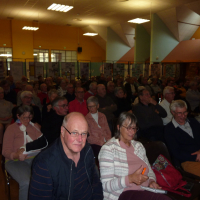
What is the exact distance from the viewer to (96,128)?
3346mm

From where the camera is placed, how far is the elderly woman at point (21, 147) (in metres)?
2.29

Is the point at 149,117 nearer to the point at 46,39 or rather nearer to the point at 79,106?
the point at 79,106

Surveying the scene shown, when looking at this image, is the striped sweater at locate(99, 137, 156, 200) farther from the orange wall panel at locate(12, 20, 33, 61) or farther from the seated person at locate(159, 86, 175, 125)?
the orange wall panel at locate(12, 20, 33, 61)

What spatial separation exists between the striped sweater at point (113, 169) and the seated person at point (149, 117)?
5.74ft

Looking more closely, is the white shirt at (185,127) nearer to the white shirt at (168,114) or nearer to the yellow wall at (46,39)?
the white shirt at (168,114)

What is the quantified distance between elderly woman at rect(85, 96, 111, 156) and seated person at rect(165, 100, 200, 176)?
1014 mm

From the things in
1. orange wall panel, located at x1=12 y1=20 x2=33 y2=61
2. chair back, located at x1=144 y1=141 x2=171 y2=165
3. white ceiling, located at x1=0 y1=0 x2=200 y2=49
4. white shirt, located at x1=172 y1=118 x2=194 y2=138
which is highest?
white ceiling, located at x1=0 y1=0 x2=200 y2=49

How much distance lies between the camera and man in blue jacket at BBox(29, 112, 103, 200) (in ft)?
4.86

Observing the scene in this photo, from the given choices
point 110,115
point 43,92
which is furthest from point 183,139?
point 43,92

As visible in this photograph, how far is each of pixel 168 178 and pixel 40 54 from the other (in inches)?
636

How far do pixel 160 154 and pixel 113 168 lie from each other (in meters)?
0.73

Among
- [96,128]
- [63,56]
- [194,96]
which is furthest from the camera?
[63,56]

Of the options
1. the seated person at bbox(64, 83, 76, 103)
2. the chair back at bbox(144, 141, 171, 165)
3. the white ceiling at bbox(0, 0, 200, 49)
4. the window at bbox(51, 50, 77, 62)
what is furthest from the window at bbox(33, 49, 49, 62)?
the chair back at bbox(144, 141, 171, 165)

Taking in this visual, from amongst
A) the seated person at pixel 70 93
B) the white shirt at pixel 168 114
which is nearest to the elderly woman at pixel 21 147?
the white shirt at pixel 168 114
